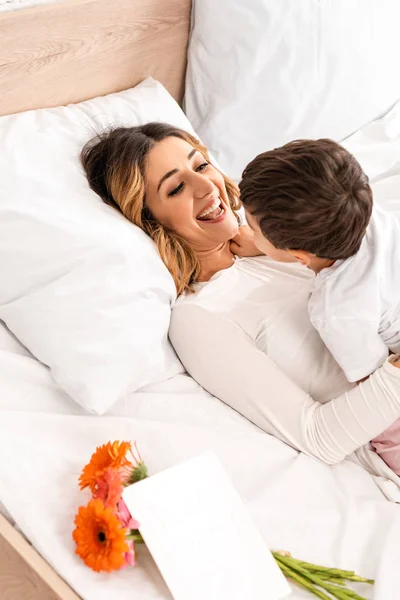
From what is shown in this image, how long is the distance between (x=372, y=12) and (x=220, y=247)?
3.04 feet

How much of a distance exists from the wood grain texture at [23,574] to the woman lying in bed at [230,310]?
0.45m

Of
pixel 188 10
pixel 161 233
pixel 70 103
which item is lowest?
pixel 161 233

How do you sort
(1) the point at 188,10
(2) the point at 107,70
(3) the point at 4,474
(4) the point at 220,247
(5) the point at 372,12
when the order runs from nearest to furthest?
1. (3) the point at 4,474
2. (4) the point at 220,247
3. (2) the point at 107,70
4. (1) the point at 188,10
5. (5) the point at 372,12

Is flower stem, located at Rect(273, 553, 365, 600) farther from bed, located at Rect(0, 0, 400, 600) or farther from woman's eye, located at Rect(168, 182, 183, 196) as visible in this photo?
woman's eye, located at Rect(168, 182, 183, 196)

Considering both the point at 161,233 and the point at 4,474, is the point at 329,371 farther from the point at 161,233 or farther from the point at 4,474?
the point at 4,474

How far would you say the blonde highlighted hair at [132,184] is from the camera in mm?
1389

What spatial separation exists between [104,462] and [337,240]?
0.48 meters

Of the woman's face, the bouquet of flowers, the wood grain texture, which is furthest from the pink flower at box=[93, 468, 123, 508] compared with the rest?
the woman's face

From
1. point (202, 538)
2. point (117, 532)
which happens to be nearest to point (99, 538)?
point (117, 532)

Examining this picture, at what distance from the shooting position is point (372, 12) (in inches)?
76.5

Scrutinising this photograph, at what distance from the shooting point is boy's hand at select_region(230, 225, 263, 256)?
4.96 ft

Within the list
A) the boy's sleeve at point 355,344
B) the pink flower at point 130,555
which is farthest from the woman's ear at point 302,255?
the pink flower at point 130,555

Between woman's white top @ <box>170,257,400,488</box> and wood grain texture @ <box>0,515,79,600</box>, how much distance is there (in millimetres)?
454

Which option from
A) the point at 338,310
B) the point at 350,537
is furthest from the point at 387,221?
the point at 350,537
